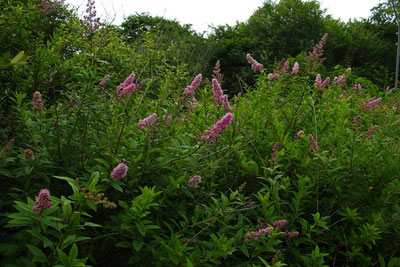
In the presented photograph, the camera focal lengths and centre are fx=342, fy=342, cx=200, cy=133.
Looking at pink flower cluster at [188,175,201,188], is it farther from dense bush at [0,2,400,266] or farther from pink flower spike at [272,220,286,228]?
pink flower spike at [272,220,286,228]

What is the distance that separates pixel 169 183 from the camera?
6.16 feet

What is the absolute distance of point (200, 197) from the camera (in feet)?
6.95

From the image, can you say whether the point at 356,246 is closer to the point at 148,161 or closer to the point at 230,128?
the point at 230,128

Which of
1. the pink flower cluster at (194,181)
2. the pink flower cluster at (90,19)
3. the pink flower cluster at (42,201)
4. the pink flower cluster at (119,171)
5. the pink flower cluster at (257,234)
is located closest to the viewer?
the pink flower cluster at (42,201)

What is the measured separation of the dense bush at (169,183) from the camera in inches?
60.7

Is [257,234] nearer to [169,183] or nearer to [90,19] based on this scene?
[169,183]

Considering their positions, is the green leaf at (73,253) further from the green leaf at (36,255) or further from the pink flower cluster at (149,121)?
the pink flower cluster at (149,121)

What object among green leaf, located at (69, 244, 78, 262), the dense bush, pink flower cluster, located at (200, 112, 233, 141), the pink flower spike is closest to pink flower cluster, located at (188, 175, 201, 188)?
the dense bush

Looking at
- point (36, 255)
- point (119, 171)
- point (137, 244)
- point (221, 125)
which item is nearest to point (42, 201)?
point (36, 255)

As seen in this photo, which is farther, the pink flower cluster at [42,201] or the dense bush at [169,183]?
the dense bush at [169,183]

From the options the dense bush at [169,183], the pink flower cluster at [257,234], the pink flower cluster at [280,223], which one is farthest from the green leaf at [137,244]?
the pink flower cluster at [280,223]

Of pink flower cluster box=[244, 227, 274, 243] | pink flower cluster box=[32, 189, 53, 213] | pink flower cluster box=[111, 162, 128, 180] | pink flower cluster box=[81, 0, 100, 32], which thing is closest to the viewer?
pink flower cluster box=[32, 189, 53, 213]

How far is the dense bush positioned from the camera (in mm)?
1543

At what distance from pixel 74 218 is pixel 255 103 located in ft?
6.09
